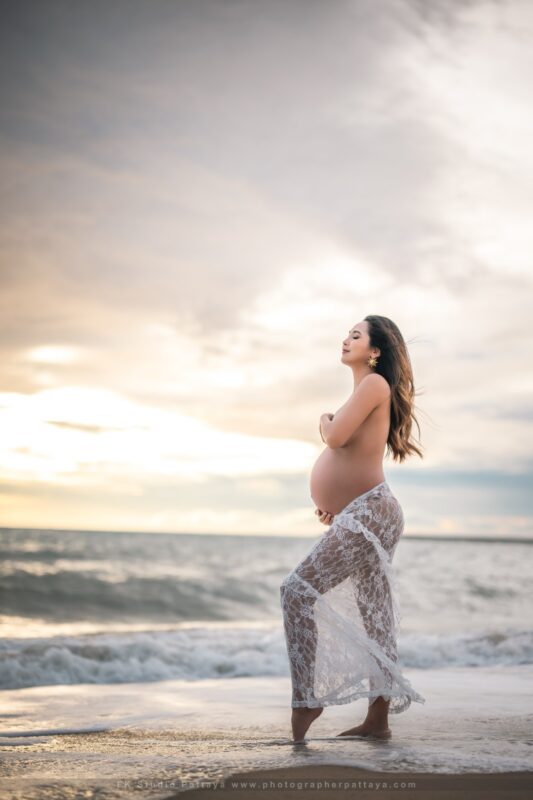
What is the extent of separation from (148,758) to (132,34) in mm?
10693

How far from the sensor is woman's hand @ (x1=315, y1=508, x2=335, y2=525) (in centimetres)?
408

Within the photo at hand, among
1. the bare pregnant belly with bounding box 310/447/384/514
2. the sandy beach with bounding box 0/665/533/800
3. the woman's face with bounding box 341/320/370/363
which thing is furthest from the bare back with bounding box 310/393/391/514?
the sandy beach with bounding box 0/665/533/800

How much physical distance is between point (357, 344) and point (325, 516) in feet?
3.26

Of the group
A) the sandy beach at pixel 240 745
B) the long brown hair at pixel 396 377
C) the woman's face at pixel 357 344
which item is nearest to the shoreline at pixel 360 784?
the sandy beach at pixel 240 745

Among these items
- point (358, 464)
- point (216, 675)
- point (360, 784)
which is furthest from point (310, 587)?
point (216, 675)

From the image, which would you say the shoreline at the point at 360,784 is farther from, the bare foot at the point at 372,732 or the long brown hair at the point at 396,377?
the long brown hair at the point at 396,377

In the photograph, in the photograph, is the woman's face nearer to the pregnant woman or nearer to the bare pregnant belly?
the pregnant woman

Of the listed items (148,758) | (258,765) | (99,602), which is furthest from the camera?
(99,602)

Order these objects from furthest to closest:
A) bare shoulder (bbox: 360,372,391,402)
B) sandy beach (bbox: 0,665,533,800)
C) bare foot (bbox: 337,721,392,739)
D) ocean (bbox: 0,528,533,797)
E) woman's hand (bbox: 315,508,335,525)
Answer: woman's hand (bbox: 315,508,335,525)
bare shoulder (bbox: 360,372,391,402)
bare foot (bbox: 337,721,392,739)
ocean (bbox: 0,528,533,797)
sandy beach (bbox: 0,665,533,800)

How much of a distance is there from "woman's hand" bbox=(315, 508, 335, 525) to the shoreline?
54.2 inches

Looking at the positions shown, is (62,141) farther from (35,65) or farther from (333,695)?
(333,695)

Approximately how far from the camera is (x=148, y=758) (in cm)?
324

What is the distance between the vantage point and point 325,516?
13.5ft

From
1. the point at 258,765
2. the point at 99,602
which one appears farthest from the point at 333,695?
the point at 99,602
